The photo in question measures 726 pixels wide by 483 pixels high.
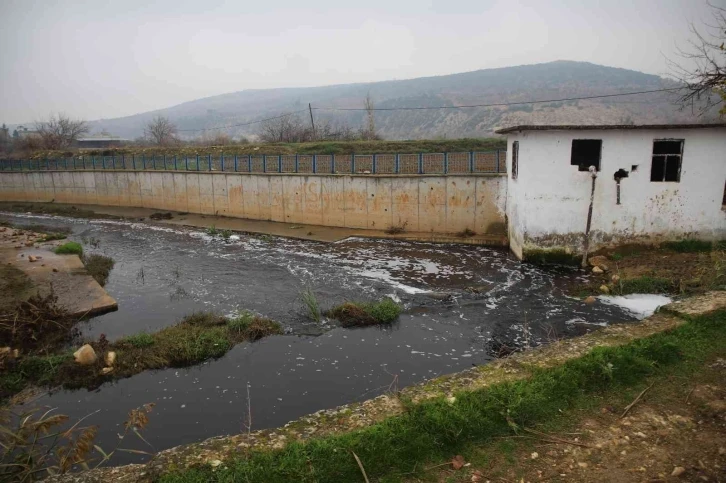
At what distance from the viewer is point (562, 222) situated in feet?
49.5

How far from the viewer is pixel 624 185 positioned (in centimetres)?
1464

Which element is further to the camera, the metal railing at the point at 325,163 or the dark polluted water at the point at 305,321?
the metal railing at the point at 325,163

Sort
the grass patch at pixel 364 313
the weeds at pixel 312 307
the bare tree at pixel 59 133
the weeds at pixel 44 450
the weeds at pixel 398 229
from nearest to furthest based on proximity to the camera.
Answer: the weeds at pixel 44 450 → the grass patch at pixel 364 313 → the weeds at pixel 312 307 → the weeds at pixel 398 229 → the bare tree at pixel 59 133

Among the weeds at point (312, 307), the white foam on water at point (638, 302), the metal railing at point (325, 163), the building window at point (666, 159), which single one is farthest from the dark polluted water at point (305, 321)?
the building window at point (666, 159)

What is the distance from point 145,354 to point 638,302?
11284mm

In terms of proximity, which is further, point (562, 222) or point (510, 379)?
point (562, 222)

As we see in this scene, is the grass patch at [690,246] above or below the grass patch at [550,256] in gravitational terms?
above

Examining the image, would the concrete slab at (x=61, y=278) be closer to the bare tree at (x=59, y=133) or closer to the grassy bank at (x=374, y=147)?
the grassy bank at (x=374, y=147)

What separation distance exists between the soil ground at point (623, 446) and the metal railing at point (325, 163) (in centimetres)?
1567

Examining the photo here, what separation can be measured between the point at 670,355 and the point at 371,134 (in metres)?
38.2

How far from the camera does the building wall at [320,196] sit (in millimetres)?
20438

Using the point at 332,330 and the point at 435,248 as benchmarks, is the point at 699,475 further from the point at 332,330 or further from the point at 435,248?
the point at 435,248

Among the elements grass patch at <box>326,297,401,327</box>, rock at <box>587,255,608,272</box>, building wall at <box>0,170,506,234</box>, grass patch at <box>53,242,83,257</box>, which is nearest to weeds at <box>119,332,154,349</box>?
grass patch at <box>326,297,401,327</box>

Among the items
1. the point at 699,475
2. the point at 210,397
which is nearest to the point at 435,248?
the point at 210,397
